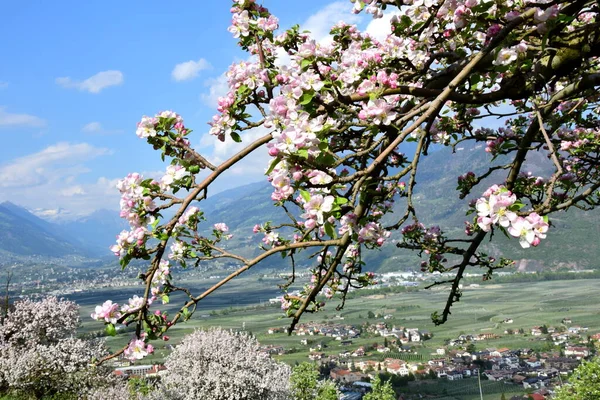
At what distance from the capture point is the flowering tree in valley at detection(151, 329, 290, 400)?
2589 cm

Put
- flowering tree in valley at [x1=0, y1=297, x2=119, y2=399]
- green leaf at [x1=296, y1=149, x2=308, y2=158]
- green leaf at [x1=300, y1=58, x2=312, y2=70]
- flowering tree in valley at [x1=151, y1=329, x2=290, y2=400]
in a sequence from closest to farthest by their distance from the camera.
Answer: green leaf at [x1=296, y1=149, x2=308, y2=158] < green leaf at [x1=300, y1=58, x2=312, y2=70] < flowering tree in valley at [x1=0, y1=297, x2=119, y2=399] < flowering tree in valley at [x1=151, y1=329, x2=290, y2=400]

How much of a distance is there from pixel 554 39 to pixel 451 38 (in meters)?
0.79

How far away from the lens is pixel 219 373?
Answer: 26.2 m

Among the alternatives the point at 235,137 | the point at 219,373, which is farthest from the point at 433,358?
the point at 235,137

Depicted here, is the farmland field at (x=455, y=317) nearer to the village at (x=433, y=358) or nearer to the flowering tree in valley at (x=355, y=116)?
the village at (x=433, y=358)

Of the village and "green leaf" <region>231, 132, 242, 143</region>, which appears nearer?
"green leaf" <region>231, 132, 242, 143</region>

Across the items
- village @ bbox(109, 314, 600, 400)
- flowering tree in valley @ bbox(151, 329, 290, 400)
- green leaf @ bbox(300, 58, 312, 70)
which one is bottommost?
village @ bbox(109, 314, 600, 400)

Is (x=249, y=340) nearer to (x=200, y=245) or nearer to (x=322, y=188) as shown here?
(x=200, y=245)

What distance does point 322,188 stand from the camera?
7.43ft

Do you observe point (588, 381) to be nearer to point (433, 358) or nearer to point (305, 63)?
point (305, 63)

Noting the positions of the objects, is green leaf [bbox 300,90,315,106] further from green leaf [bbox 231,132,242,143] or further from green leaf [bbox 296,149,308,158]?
green leaf [bbox 231,132,242,143]

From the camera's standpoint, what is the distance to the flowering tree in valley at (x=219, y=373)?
25.9 metres

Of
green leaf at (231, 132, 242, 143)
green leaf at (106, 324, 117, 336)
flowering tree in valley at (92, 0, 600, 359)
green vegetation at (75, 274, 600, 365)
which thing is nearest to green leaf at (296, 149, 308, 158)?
flowering tree in valley at (92, 0, 600, 359)

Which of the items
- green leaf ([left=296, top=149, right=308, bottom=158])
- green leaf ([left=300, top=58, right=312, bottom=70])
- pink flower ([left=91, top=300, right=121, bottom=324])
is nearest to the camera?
green leaf ([left=296, top=149, right=308, bottom=158])
